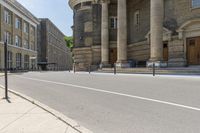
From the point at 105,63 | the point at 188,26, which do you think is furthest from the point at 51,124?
the point at 105,63

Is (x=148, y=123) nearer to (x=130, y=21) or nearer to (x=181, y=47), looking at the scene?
(x=181, y=47)

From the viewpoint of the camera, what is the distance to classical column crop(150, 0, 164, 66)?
31916mm

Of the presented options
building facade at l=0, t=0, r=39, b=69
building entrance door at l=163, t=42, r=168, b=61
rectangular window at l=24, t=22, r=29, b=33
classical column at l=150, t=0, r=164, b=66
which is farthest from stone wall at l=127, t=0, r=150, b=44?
rectangular window at l=24, t=22, r=29, b=33

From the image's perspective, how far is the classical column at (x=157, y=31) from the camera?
1257 inches

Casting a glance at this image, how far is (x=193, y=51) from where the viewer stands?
3259cm

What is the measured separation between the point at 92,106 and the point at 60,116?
95.5 inches

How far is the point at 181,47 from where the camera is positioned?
109ft

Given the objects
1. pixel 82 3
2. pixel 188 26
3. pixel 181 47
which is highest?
pixel 82 3

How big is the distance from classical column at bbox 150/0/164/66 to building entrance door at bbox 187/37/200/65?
298 centimetres

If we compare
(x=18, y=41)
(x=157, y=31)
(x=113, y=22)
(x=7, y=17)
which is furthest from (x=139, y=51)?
(x=18, y=41)

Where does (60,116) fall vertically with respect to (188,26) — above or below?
below

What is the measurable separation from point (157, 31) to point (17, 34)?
2142 inches

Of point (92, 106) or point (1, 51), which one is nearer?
point (92, 106)

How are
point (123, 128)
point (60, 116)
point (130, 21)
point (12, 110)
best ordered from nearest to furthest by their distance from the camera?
point (123, 128), point (60, 116), point (12, 110), point (130, 21)
